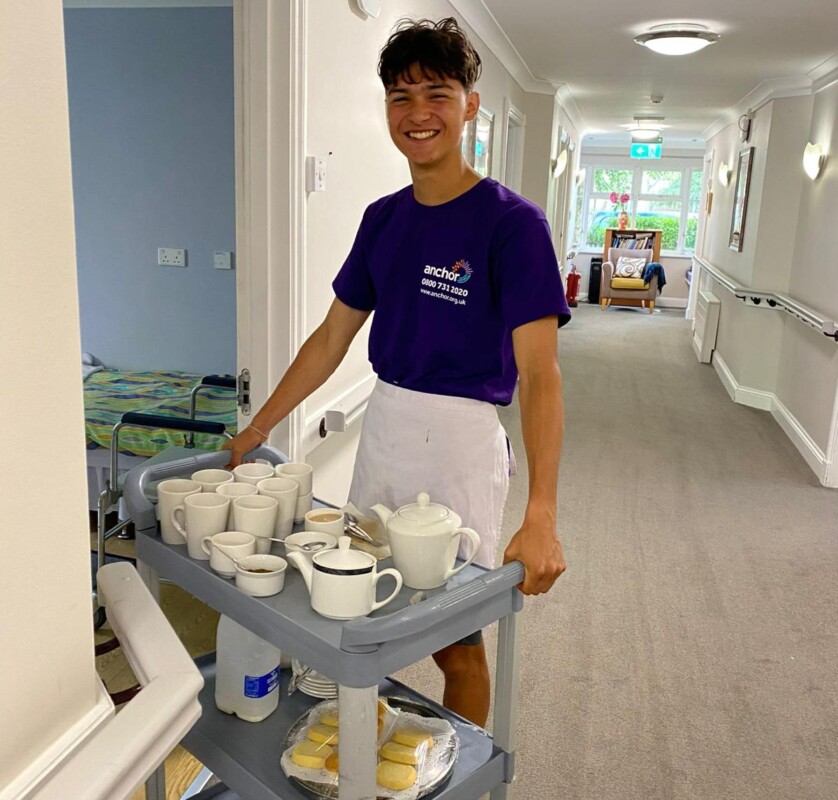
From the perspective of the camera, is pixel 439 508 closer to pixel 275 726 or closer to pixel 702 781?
pixel 275 726

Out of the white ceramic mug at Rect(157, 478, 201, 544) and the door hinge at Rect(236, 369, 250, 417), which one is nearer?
the white ceramic mug at Rect(157, 478, 201, 544)

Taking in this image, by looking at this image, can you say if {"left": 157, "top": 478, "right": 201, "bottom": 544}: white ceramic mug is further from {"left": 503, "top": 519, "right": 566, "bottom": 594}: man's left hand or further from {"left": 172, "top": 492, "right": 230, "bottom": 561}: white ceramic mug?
{"left": 503, "top": 519, "right": 566, "bottom": 594}: man's left hand

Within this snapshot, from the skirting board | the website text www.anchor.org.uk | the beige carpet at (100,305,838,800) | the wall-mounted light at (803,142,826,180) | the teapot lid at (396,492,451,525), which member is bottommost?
the beige carpet at (100,305,838,800)

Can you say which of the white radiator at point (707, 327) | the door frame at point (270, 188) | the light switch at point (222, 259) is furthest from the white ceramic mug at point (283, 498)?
the white radiator at point (707, 327)

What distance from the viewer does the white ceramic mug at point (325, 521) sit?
1.33m

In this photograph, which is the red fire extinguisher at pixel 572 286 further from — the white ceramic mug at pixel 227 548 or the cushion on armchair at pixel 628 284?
the white ceramic mug at pixel 227 548

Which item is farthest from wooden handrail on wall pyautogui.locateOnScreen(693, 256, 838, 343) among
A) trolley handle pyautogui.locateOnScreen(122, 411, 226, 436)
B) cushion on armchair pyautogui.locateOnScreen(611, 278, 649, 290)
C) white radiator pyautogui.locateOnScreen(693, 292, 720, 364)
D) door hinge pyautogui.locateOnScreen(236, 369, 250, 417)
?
cushion on armchair pyautogui.locateOnScreen(611, 278, 649, 290)

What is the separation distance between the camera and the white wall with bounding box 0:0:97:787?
0.68m

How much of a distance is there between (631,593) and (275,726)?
7.24 ft

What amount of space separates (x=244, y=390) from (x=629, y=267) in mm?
11709

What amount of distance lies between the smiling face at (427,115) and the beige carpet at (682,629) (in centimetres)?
162

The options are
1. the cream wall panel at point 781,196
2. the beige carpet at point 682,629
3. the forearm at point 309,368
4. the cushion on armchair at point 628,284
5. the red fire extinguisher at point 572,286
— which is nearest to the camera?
the forearm at point 309,368

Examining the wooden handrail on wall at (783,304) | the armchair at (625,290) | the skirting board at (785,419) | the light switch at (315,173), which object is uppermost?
the light switch at (315,173)

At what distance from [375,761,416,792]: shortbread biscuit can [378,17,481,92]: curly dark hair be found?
1.20 meters
